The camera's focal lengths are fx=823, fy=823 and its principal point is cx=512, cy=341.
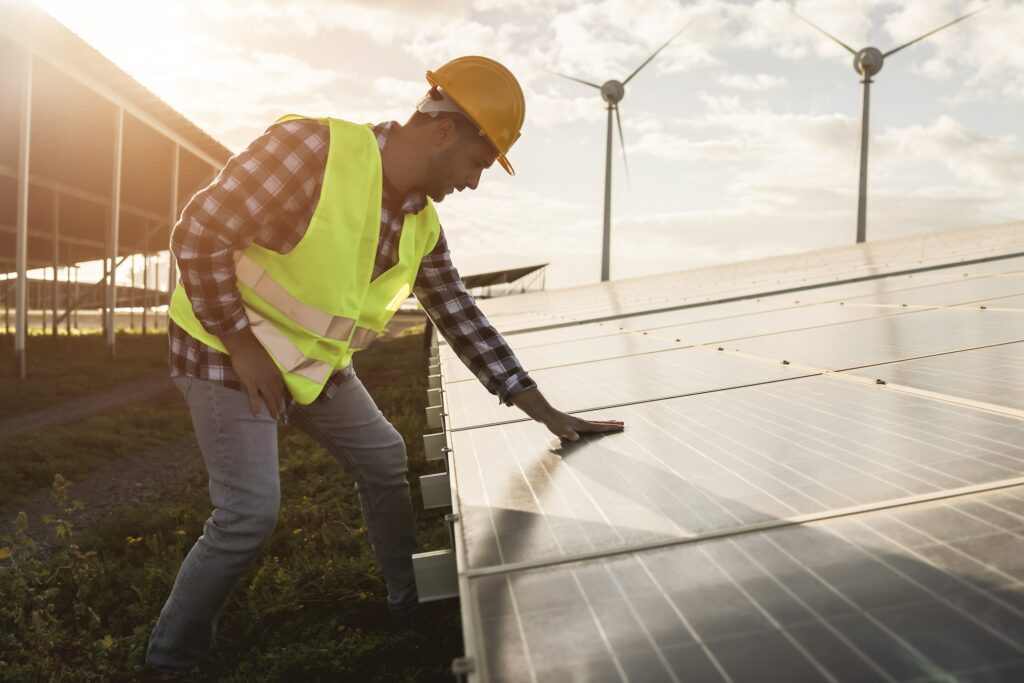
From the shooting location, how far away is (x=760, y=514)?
1856mm

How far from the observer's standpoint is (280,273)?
2.88 metres

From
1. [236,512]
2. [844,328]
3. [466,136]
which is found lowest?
[236,512]

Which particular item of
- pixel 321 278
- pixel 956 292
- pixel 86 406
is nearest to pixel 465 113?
pixel 321 278

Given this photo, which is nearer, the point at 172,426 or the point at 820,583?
the point at 820,583

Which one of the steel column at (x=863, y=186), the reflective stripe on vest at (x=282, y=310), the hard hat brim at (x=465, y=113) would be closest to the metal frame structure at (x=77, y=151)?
the reflective stripe on vest at (x=282, y=310)

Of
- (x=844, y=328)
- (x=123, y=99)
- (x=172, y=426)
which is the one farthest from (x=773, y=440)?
(x=123, y=99)

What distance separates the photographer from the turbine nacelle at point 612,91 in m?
30.5

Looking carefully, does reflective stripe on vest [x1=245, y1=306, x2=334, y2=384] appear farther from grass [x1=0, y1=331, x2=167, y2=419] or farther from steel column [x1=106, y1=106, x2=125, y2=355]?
steel column [x1=106, y1=106, x2=125, y2=355]

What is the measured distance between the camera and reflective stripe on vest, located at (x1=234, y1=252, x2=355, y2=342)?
9.39 ft

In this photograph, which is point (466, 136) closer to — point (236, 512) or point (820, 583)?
point (236, 512)

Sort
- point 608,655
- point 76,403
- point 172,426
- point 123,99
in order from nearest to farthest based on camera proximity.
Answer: point 608,655, point 172,426, point 76,403, point 123,99

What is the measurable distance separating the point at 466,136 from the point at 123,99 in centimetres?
1713

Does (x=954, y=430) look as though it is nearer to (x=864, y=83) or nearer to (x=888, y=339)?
(x=888, y=339)

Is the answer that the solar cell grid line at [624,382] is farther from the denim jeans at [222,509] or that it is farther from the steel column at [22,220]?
the steel column at [22,220]
